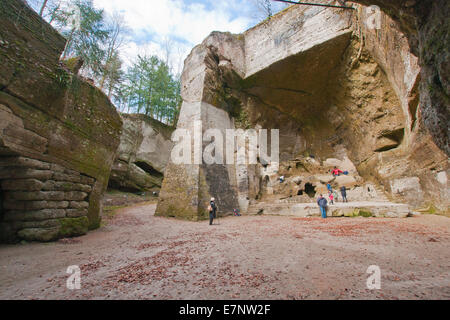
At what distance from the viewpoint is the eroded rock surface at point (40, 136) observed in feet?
11.3

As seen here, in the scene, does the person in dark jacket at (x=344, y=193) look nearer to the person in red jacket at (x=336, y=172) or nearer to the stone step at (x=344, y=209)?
the stone step at (x=344, y=209)

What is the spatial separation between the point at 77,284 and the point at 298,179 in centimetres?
1212

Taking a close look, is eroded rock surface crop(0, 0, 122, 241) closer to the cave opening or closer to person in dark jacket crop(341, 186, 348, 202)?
person in dark jacket crop(341, 186, 348, 202)

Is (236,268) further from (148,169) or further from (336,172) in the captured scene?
(148,169)

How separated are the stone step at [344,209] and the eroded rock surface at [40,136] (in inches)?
313

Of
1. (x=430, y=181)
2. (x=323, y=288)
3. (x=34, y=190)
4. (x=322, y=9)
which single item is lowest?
(x=323, y=288)

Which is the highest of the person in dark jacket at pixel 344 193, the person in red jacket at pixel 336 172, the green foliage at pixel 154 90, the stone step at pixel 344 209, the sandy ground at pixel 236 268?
the green foliage at pixel 154 90

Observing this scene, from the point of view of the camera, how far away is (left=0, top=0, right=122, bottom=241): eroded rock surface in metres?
3.45

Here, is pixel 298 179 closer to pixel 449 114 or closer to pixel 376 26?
pixel 376 26

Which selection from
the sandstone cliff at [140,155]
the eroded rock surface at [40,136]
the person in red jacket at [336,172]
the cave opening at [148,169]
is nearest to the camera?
the eroded rock surface at [40,136]

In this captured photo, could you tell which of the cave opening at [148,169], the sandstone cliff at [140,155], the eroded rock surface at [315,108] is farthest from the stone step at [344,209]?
the cave opening at [148,169]

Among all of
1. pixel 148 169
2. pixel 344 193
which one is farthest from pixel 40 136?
pixel 148 169

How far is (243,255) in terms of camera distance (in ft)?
9.83

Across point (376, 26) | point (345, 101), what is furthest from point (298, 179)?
point (376, 26)
